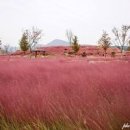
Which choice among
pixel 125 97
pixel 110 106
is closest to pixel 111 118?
pixel 110 106

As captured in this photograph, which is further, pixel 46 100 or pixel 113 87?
pixel 113 87

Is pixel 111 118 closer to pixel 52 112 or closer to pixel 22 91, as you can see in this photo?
pixel 52 112

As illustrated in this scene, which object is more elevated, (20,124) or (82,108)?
(82,108)

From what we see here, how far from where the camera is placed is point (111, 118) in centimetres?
280

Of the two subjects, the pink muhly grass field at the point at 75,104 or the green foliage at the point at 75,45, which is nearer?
the pink muhly grass field at the point at 75,104

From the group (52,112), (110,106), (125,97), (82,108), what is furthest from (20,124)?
(125,97)

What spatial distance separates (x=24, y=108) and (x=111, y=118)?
52.8 inches

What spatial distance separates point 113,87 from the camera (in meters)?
4.16

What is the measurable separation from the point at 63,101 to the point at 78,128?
0.82 m

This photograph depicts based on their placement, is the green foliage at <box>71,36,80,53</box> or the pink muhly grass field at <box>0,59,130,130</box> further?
the green foliage at <box>71,36,80,53</box>

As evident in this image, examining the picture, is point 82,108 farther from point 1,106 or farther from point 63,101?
point 1,106

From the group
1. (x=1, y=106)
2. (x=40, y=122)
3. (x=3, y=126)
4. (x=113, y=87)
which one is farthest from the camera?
(x=113, y=87)

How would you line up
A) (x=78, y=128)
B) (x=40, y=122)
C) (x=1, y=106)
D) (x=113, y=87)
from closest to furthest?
(x=78, y=128) < (x=40, y=122) < (x=1, y=106) < (x=113, y=87)

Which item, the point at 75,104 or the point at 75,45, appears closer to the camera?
the point at 75,104
